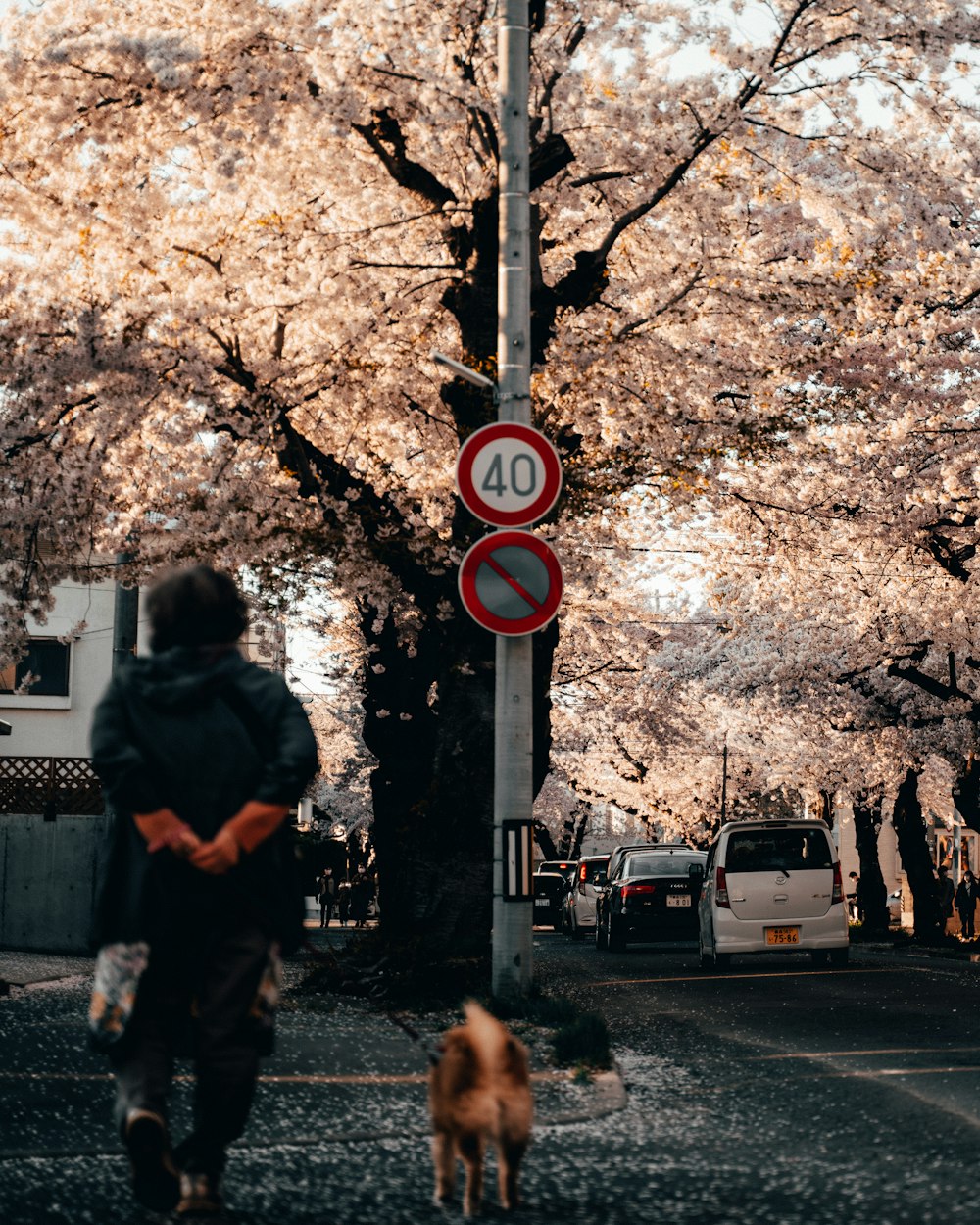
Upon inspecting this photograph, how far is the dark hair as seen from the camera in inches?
210

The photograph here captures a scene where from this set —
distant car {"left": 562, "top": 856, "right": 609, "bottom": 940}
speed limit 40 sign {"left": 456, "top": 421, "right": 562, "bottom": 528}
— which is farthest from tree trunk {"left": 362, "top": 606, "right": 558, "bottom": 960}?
distant car {"left": 562, "top": 856, "right": 609, "bottom": 940}

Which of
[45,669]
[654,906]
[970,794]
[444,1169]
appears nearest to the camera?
[444,1169]

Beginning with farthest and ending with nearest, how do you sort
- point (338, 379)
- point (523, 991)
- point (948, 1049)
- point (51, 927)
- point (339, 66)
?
point (51, 927)
point (338, 379)
point (339, 66)
point (523, 991)
point (948, 1049)

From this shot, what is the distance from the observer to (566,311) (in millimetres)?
17953

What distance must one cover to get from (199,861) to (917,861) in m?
34.5

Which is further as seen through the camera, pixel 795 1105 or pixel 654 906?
pixel 654 906

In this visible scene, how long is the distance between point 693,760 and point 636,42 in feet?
159

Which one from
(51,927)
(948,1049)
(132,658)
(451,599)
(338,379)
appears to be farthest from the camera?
(51,927)

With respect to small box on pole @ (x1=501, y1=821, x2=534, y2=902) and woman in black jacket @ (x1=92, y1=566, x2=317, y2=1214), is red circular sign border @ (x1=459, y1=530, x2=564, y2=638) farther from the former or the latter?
woman in black jacket @ (x1=92, y1=566, x2=317, y2=1214)

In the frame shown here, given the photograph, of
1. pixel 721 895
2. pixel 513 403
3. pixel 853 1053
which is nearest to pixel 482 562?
pixel 513 403

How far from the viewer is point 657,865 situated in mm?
27734

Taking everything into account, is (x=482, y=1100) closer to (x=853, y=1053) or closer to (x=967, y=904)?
(x=853, y=1053)

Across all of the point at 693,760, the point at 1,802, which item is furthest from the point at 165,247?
the point at 693,760

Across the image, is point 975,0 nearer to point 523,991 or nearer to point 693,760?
point 523,991
